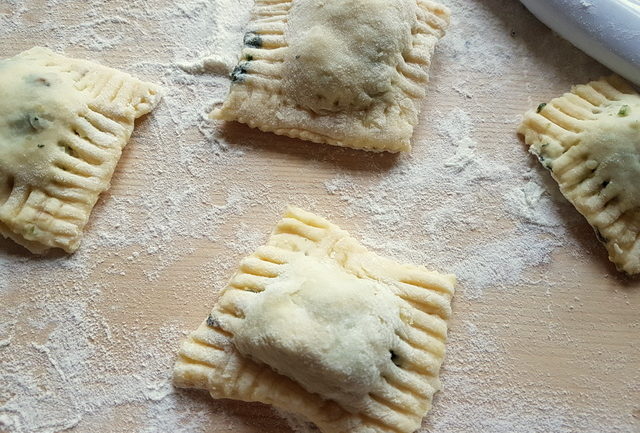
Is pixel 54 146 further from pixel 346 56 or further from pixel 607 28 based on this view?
pixel 607 28

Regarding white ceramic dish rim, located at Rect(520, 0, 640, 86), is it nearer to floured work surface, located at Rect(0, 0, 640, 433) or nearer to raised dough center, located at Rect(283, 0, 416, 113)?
floured work surface, located at Rect(0, 0, 640, 433)

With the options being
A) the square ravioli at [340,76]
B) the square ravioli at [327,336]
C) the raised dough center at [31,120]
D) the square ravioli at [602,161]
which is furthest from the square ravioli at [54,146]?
the square ravioli at [602,161]

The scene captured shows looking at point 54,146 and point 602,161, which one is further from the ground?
point 602,161

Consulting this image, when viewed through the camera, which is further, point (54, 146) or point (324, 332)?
point (54, 146)

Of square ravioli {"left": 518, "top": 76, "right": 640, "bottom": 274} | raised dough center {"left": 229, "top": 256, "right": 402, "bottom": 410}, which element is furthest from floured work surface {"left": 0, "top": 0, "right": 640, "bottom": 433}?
A: raised dough center {"left": 229, "top": 256, "right": 402, "bottom": 410}

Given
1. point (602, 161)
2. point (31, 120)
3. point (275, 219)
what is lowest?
point (275, 219)

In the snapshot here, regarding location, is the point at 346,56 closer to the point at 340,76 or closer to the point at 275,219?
the point at 340,76

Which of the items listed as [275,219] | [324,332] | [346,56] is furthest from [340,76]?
[324,332]
